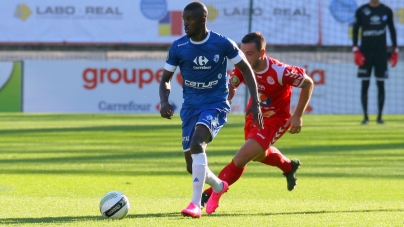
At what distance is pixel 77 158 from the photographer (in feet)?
38.7

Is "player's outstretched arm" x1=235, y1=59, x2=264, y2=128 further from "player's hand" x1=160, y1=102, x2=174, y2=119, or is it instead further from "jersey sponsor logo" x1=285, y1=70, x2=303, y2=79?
"jersey sponsor logo" x1=285, y1=70, x2=303, y2=79

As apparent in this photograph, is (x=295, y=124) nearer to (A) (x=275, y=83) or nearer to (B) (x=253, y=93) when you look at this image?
(A) (x=275, y=83)

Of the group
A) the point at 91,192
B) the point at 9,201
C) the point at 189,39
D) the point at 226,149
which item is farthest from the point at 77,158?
the point at 189,39

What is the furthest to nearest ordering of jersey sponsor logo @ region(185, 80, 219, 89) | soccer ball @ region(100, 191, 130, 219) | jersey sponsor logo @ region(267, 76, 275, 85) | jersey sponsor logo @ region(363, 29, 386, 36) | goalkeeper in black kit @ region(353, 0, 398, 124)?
jersey sponsor logo @ region(363, 29, 386, 36) → goalkeeper in black kit @ region(353, 0, 398, 124) → jersey sponsor logo @ region(267, 76, 275, 85) → jersey sponsor logo @ region(185, 80, 219, 89) → soccer ball @ region(100, 191, 130, 219)

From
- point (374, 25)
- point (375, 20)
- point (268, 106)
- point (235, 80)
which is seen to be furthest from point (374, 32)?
point (235, 80)

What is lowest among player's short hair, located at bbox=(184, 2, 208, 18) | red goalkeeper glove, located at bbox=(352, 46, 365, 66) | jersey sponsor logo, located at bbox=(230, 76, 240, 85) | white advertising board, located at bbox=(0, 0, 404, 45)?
white advertising board, located at bbox=(0, 0, 404, 45)

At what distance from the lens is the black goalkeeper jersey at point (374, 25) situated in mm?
17828

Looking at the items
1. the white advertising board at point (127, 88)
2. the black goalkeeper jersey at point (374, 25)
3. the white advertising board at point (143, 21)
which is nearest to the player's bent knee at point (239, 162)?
the black goalkeeper jersey at point (374, 25)

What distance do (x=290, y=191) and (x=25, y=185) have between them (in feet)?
8.63

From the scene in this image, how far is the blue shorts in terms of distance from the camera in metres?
6.84

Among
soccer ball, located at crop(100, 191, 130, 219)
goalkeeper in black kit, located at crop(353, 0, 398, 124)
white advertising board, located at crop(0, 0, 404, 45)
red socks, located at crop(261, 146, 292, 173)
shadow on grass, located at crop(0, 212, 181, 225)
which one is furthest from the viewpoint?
white advertising board, located at crop(0, 0, 404, 45)

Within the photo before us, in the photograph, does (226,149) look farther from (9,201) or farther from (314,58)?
(314,58)

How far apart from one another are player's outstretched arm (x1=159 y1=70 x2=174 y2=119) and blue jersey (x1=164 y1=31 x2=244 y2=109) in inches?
2.8

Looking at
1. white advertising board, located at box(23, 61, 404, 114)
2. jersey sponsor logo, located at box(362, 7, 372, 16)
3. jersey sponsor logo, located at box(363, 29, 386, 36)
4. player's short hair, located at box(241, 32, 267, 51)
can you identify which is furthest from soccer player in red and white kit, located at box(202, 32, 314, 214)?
white advertising board, located at box(23, 61, 404, 114)
